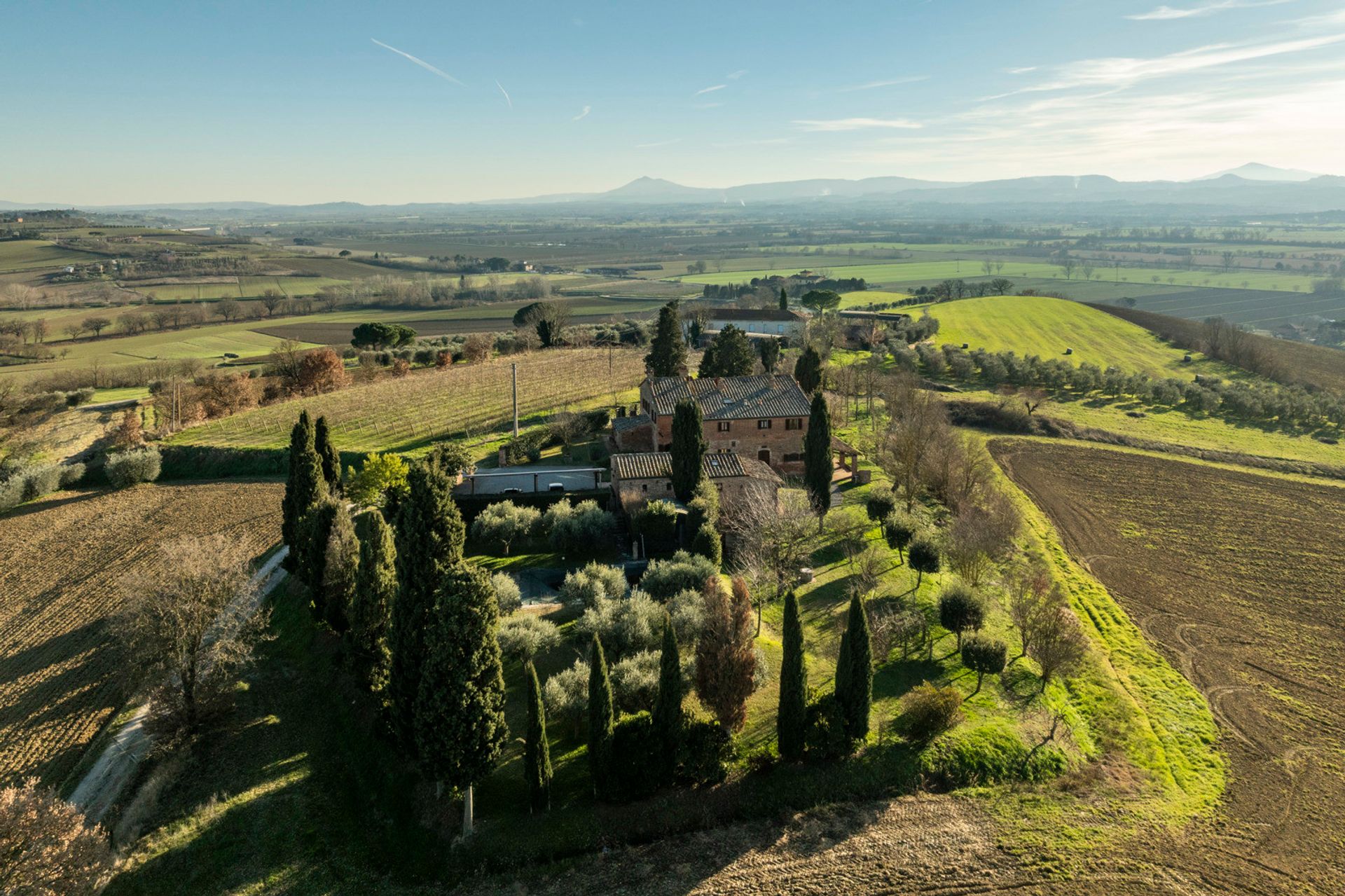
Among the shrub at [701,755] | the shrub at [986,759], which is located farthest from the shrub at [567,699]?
the shrub at [986,759]

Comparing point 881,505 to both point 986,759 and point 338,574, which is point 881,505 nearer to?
point 986,759

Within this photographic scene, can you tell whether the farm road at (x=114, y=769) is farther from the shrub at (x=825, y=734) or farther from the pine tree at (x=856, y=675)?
Answer: the pine tree at (x=856, y=675)

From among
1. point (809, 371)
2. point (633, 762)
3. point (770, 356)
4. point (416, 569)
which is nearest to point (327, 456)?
point (416, 569)

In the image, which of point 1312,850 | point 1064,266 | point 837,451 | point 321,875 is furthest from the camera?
point 1064,266

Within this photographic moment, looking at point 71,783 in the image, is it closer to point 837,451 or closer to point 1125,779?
point 1125,779

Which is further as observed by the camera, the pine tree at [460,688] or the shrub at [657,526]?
the shrub at [657,526]

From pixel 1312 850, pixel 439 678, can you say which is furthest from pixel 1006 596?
pixel 439 678
